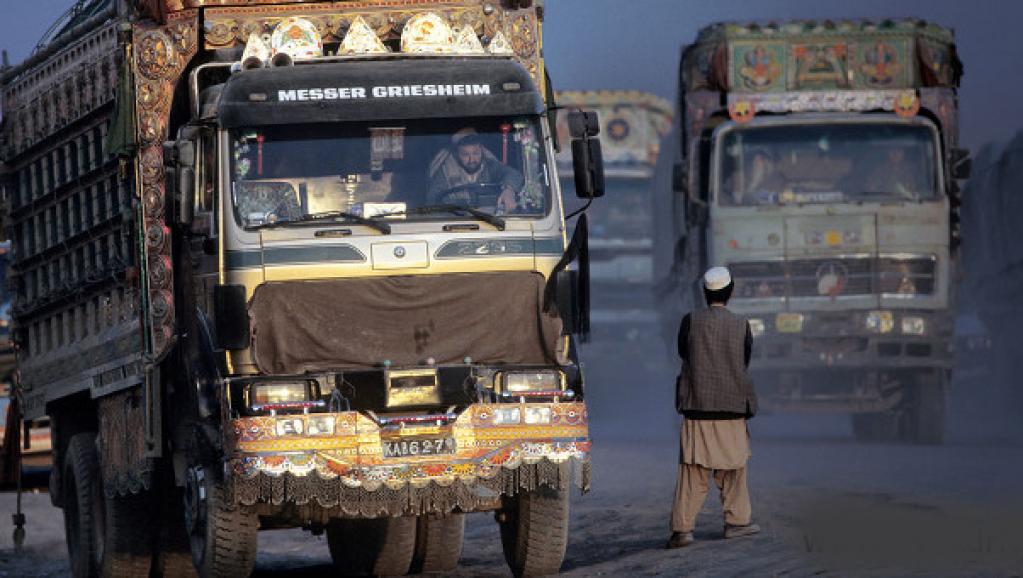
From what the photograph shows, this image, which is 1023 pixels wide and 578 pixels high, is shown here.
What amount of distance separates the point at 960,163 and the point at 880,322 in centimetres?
200

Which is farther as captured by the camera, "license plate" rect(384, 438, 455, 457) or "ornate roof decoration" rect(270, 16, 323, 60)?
"ornate roof decoration" rect(270, 16, 323, 60)

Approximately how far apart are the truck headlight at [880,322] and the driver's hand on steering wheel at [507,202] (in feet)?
41.6

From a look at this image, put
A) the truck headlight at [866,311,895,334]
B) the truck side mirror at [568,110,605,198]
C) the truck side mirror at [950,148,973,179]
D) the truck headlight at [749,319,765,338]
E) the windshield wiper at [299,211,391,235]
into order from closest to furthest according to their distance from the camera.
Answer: the windshield wiper at [299,211,391,235], the truck side mirror at [568,110,605,198], the truck side mirror at [950,148,973,179], the truck headlight at [866,311,895,334], the truck headlight at [749,319,765,338]

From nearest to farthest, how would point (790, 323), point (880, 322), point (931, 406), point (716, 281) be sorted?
point (716, 281)
point (880, 322)
point (790, 323)
point (931, 406)

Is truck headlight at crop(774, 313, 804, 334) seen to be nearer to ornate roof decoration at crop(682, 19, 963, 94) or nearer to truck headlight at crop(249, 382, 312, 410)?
ornate roof decoration at crop(682, 19, 963, 94)

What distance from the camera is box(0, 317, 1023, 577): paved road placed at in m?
12.1

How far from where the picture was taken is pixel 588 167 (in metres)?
12.5

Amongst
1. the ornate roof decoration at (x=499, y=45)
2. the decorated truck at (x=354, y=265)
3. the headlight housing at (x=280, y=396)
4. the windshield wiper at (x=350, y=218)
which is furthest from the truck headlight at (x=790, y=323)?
the headlight housing at (x=280, y=396)

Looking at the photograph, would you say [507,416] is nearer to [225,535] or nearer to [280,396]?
[280,396]

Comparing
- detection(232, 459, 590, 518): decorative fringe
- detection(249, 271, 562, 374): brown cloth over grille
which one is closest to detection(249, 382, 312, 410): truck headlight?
detection(249, 271, 562, 374): brown cloth over grille

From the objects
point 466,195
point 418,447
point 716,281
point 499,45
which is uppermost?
point 499,45

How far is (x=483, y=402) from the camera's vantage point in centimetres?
1203

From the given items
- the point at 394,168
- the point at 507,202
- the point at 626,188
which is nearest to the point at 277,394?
the point at 394,168

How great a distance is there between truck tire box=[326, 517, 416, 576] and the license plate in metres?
2.71
